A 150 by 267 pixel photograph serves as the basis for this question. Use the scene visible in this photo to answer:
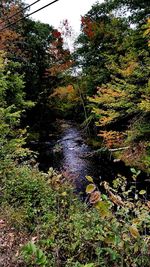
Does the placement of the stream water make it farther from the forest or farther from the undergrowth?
the undergrowth

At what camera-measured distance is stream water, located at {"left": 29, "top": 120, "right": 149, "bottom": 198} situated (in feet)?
44.5

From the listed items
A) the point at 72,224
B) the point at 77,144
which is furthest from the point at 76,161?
the point at 72,224

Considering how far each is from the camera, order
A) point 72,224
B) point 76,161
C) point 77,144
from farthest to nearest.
→ point 77,144
point 76,161
point 72,224

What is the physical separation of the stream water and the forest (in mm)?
57

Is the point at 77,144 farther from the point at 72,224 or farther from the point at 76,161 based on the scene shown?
the point at 72,224

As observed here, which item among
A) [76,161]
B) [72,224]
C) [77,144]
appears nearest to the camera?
[72,224]

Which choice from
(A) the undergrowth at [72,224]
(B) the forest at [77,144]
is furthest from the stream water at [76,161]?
(A) the undergrowth at [72,224]

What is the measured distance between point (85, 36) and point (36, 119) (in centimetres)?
778

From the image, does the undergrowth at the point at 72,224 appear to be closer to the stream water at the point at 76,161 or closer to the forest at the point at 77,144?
the forest at the point at 77,144

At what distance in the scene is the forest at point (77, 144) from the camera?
3.52 metres

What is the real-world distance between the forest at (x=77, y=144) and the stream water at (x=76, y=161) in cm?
6

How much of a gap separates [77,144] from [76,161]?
461 centimetres

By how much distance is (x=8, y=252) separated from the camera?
139 inches

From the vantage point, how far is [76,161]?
1655cm
